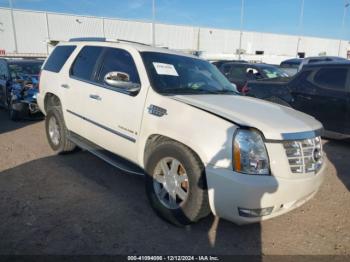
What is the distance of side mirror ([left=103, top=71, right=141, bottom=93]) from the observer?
3674 millimetres

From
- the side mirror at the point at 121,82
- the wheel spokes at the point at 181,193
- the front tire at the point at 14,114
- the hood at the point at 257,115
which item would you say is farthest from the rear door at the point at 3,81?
the wheel spokes at the point at 181,193

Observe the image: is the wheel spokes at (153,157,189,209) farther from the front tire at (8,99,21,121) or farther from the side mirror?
the front tire at (8,99,21,121)

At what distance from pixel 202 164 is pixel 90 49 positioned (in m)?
2.78

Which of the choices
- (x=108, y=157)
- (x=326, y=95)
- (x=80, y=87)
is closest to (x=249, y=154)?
(x=108, y=157)

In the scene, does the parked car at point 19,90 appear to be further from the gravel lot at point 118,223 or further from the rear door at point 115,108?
the rear door at point 115,108

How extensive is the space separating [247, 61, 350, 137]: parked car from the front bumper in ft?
12.6

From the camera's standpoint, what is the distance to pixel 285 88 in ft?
23.7

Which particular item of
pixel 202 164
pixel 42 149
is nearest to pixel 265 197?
pixel 202 164

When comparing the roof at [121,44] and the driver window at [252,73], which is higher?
the roof at [121,44]

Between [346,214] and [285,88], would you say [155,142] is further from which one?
[285,88]

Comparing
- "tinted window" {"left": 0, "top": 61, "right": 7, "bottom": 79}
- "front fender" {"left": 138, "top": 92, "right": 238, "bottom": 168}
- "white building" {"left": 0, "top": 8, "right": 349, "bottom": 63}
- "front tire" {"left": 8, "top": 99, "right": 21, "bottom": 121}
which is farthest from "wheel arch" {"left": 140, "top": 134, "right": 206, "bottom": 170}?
"white building" {"left": 0, "top": 8, "right": 349, "bottom": 63}

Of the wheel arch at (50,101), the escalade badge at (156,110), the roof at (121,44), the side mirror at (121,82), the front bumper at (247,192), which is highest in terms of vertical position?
the roof at (121,44)

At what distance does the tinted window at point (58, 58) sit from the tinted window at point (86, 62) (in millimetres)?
404

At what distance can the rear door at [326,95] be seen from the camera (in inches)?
243
